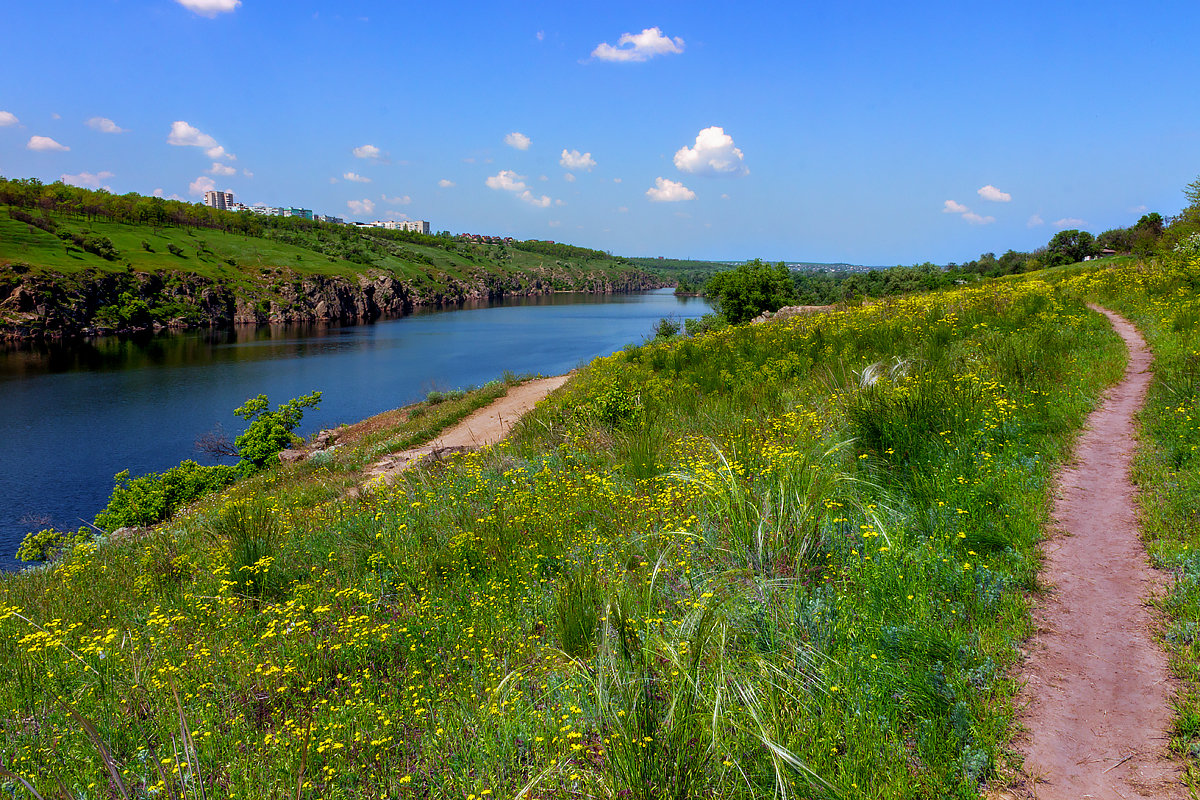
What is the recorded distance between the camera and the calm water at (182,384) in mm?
23594

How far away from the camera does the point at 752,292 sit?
211ft

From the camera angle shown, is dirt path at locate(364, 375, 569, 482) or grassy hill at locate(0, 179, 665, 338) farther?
grassy hill at locate(0, 179, 665, 338)

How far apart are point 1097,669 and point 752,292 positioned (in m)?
64.2

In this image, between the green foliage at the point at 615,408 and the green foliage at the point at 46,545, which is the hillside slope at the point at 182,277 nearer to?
the green foliage at the point at 46,545

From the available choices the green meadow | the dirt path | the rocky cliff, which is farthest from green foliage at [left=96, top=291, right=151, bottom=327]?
the green meadow

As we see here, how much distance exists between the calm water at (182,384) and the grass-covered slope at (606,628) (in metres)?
15.6

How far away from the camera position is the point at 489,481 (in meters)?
7.37

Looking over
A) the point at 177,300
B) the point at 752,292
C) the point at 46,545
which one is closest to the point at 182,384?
the point at 46,545

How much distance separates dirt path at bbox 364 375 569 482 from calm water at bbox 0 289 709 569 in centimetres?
1012

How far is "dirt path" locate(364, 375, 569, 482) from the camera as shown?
13844mm

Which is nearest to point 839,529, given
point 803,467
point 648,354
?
point 803,467

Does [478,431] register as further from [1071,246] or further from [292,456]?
[1071,246]

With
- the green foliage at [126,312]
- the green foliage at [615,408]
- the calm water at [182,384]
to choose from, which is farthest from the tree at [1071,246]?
the green foliage at [126,312]

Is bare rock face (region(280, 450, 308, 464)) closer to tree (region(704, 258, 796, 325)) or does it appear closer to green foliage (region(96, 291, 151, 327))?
tree (region(704, 258, 796, 325))
